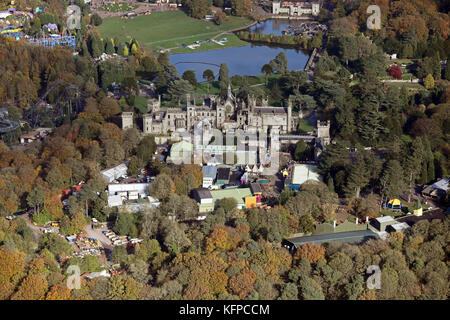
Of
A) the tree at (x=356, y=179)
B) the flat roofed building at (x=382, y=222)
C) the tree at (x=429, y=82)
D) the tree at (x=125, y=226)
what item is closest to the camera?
the tree at (x=125, y=226)

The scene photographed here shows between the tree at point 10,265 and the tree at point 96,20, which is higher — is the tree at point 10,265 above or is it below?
below

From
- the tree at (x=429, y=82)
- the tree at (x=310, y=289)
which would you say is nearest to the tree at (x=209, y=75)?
the tree at (x=429, y=82)

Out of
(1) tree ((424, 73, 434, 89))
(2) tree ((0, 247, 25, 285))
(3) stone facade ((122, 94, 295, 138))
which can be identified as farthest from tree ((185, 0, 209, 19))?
(2) tree ((0, 247, 25, 285))

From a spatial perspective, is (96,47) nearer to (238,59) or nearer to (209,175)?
(238,59)

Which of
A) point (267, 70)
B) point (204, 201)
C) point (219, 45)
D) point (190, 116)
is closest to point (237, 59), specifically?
point (219, 45)

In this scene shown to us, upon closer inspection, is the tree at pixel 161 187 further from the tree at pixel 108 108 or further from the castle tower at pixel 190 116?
the tree at pixel 108 108

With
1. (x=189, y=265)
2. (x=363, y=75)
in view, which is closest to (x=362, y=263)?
(x=189, y=265)

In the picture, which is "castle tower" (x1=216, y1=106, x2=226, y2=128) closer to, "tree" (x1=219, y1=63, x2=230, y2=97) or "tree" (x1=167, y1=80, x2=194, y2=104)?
"tree" (x1=167, y1=80, x2=194, y2=104)
